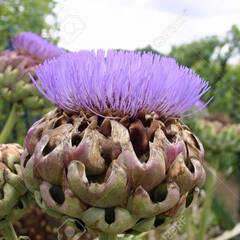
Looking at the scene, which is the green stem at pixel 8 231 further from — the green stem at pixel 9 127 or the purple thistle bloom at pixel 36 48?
the purple thistle bloom at pixel 36 48

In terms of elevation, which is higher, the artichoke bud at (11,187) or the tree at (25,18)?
the artichoke bud at (11,187)

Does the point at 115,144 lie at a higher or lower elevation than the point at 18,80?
higher

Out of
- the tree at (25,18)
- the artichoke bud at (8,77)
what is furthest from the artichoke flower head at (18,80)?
the tree at (25,18)

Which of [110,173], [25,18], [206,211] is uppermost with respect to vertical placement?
[110,173]

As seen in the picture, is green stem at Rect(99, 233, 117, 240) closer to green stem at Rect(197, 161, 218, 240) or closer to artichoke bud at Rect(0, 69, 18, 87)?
artichoke bud at Rect(0, 69, 18, 87)

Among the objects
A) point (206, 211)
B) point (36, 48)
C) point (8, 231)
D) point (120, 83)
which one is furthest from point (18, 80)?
point (206, 211)

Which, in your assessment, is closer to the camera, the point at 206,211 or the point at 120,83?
the point at 120,83

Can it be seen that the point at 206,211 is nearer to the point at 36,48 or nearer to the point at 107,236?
the point at 36,48
